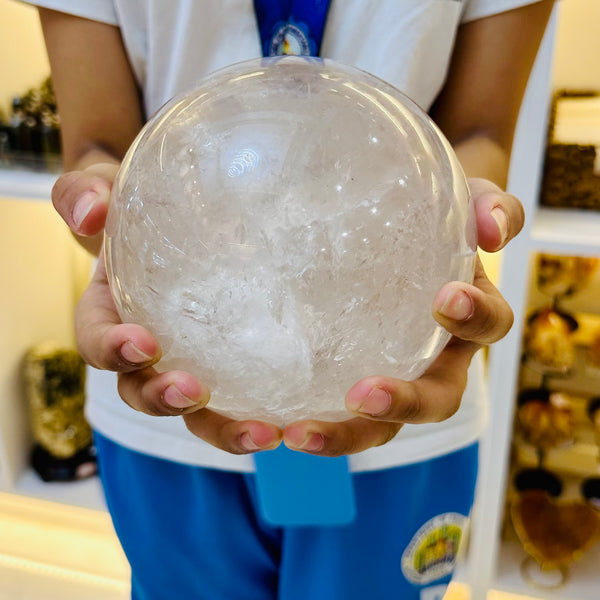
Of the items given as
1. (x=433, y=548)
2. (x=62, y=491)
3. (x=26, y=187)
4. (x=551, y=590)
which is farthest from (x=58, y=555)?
(x=433, y=548)

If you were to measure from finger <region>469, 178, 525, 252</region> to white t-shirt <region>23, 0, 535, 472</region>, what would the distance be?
0.60 ft

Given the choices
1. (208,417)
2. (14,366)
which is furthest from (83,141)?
(14,366)

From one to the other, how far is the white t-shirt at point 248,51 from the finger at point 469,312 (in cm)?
25

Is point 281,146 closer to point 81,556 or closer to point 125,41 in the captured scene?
point 125,41

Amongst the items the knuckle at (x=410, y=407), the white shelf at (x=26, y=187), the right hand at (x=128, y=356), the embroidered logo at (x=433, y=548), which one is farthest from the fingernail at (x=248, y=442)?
the white shelf at (x=26, y=187)

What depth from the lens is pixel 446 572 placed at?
82 centimetres

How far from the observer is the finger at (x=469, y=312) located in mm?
433

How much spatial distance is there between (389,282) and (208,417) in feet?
0.60

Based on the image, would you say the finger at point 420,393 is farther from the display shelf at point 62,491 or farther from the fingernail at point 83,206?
the display shelf at point 62,491

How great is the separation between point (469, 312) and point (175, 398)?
0.18 metres

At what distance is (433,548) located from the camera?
77 cm

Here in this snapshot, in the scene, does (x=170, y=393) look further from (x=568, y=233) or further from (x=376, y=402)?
(x=568, y=233)

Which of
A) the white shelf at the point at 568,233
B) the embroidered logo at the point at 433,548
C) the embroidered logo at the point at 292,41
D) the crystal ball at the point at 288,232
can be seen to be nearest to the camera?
the crystal ball at the point at 288,232

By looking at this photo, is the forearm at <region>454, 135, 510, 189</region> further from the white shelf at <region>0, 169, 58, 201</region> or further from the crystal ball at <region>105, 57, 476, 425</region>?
the white shelf at <region>0, 169, 58, 201</region>
